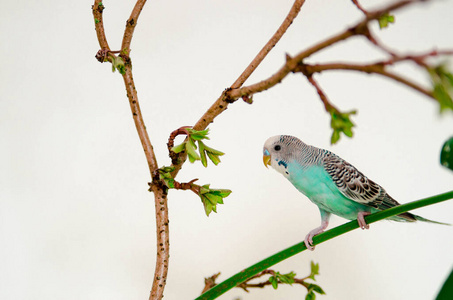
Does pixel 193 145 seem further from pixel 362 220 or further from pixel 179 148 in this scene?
pixel 362 220

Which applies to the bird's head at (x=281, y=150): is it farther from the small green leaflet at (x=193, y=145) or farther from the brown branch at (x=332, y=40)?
the brown branch at (x=332, y=40)

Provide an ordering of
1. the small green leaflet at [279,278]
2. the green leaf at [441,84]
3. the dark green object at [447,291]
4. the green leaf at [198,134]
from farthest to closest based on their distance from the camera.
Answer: the small green leaflet at [279,278]
the green leaf at [198,134]
the dark green object at [447,291]
the green leaf at [441,84]

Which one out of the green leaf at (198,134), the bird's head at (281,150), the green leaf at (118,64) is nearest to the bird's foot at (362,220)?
the bird's head at (281,150)

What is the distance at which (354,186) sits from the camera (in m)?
0.65

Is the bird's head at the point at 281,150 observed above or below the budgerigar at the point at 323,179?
above

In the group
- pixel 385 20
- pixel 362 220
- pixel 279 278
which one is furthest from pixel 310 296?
pixel 385 20

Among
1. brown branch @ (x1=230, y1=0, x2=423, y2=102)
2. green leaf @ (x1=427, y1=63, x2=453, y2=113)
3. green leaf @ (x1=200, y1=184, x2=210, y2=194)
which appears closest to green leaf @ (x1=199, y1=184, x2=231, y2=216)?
green leaf @ (x1=200, y1=184, x2=210, y2=194)

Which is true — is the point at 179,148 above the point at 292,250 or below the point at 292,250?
above

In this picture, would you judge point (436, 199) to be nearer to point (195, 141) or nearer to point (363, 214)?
point (363, 214)

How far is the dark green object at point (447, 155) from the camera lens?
0.46m

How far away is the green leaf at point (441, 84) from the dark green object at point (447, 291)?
28 cm

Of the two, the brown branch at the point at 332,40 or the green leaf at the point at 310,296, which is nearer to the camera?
the brown branch at the point at 332,40

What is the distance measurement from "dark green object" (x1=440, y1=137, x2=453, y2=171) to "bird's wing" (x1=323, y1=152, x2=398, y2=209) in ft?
0.59

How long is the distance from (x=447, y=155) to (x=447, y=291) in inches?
5.6
